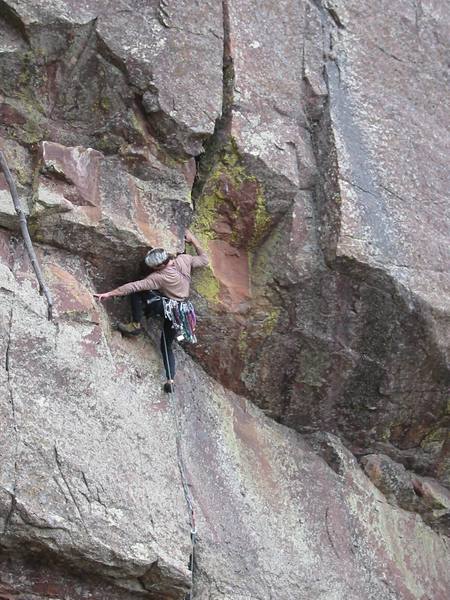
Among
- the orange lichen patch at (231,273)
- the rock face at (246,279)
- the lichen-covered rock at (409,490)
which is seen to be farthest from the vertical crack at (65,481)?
the lichen-covered rock at (409,490)

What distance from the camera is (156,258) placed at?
38.1ft

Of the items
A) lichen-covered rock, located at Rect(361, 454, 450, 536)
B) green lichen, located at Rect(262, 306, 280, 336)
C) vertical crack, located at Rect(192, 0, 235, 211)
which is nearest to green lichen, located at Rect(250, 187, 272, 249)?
vertical crack, located at Rect(192, 0, 235, 211)

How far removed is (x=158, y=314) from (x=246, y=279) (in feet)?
4.68

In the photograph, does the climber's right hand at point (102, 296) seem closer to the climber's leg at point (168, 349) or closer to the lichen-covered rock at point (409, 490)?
the climber's leg at point (168, 349)

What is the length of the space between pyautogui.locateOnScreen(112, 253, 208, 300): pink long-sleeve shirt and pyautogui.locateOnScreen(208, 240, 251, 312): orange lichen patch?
75 centimetres

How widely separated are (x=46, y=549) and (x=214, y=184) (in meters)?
5.18

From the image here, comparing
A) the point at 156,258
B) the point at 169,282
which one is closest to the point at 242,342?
the point at 169,282

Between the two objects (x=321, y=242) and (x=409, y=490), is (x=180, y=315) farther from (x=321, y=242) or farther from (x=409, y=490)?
(x=409, y=490)

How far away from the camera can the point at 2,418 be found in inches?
386

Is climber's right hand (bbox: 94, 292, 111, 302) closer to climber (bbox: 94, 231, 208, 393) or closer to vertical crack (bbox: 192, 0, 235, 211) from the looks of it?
climber (bbox: 94, 231, 208, 393)

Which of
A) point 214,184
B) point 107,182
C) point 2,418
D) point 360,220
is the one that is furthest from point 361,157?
point 2,418

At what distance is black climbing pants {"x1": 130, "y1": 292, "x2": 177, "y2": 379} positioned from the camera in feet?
38.7

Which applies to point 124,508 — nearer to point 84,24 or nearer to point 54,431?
point 54,431

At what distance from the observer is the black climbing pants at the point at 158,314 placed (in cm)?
1179
